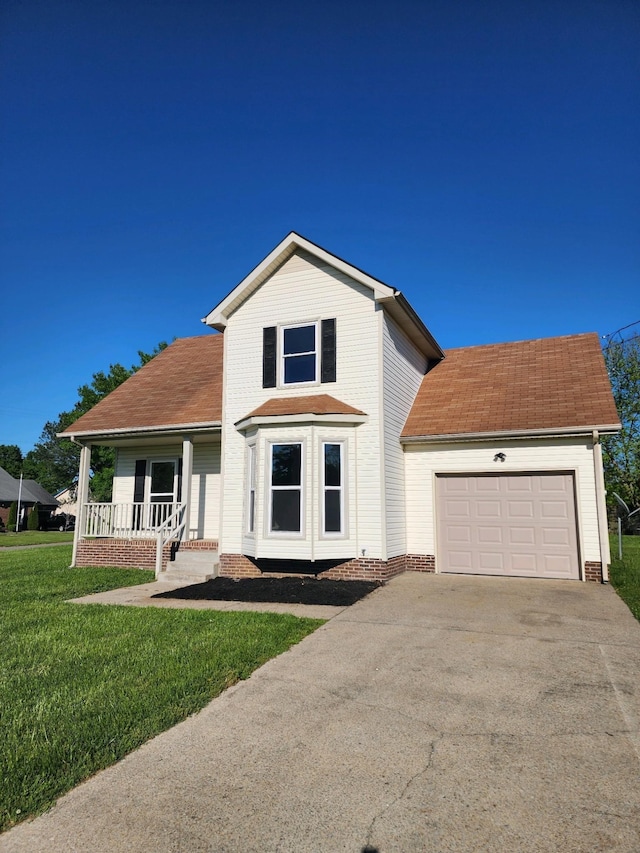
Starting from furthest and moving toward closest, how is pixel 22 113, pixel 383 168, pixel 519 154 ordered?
pixel 383 168 < pixel 519 154 < pixel 22 113

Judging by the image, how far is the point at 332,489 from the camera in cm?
1073

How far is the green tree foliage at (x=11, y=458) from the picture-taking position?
90.4 m

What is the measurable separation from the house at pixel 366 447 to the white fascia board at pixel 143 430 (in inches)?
2.4

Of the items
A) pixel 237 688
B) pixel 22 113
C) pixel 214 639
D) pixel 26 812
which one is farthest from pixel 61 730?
pixel 22 113

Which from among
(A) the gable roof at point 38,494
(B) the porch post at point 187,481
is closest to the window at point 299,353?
(B) the porch post at point 187,481

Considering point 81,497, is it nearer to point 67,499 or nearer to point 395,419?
point 395,419

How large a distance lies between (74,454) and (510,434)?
73352 millimetres

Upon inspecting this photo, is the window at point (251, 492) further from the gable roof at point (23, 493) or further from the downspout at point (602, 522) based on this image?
the gable roof at point (23, 493)

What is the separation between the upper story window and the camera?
11.8 meters

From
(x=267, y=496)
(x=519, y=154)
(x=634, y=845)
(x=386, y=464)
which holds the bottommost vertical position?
(x=634, y=845)

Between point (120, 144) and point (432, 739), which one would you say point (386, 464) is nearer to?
point (432, 739)

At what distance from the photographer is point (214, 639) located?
619 centimetres

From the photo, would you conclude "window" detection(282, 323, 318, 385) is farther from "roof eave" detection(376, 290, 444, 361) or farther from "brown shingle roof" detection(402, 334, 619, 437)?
"brown shingle roof" detection(402, 334, 619, 437)

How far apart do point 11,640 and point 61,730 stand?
3294 millimetres
